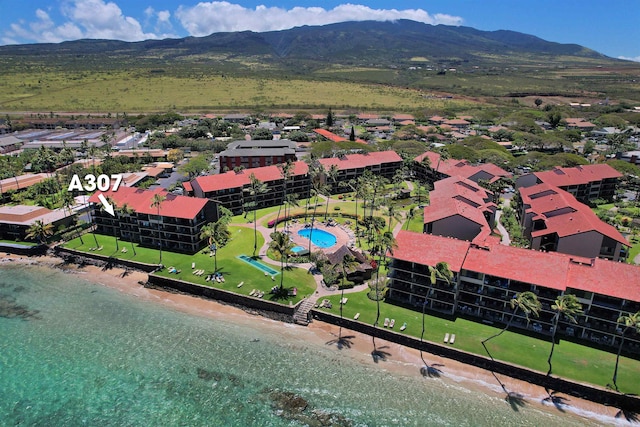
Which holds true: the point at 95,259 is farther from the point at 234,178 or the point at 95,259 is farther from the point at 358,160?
the point at 358,160

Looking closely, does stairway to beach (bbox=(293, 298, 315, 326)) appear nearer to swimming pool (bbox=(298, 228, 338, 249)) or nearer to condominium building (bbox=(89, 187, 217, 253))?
swimming pool (bbox=(298, 228, 338, 249))

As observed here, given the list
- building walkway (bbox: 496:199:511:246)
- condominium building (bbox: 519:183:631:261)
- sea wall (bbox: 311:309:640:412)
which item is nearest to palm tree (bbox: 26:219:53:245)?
sea wall (bbox: 311:309:640:412)

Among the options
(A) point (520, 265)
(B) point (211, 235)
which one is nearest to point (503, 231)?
(A) point (520, 265)

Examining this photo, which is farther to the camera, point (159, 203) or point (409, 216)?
point (409, 216)

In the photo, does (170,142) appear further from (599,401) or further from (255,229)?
(599,401)

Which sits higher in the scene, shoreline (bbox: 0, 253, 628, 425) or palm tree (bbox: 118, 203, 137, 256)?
palm tree (bbox: 118, 203, 137, 256)
